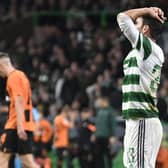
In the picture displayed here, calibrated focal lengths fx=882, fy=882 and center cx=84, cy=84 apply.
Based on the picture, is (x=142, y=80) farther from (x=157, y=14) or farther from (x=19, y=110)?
(x=19, y=110)

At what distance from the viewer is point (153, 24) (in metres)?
9.22

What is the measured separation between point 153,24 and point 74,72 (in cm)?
1288

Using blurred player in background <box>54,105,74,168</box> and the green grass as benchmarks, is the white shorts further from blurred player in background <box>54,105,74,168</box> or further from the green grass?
blurred player in background <box>54,105,74,168</box>

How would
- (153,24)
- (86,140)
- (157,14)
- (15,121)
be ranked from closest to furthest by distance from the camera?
(157,14)
(153,24)
(15,121)
(86,140)

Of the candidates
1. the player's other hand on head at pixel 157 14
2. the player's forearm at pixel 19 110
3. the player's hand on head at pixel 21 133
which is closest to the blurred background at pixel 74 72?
the player's forearm at pixel 19 110

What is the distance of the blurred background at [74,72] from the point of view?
17734mm

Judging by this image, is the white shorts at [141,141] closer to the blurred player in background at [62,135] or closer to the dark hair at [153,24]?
the dark hair at [153,24]

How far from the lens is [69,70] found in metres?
22.3

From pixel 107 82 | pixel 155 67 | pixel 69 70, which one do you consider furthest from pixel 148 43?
pixel 69 70

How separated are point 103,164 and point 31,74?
6773 mm

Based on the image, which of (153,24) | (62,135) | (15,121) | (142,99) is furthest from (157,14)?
(62,135)

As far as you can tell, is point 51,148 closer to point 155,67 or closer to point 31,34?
point 31,34

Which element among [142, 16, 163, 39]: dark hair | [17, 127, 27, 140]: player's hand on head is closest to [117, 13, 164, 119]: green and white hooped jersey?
[142, 16, 163, 39]: dark hair

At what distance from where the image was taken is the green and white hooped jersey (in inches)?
356
